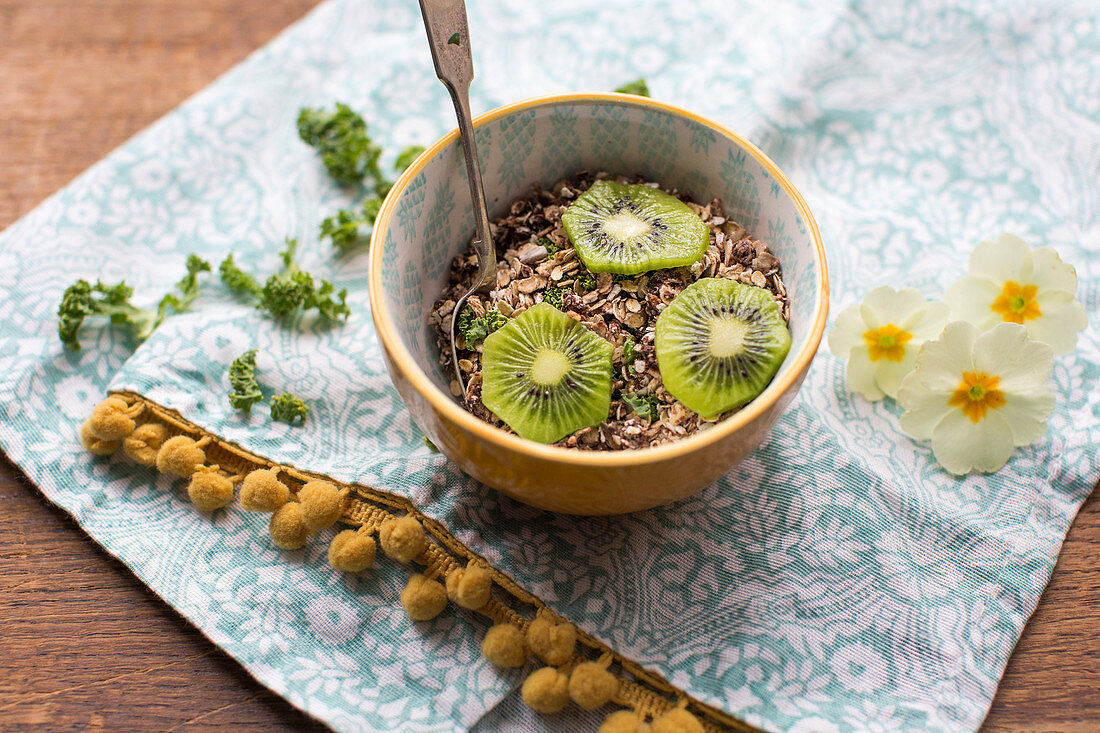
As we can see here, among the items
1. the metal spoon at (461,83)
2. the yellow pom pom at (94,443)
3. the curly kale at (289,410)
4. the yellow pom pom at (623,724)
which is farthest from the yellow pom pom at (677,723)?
the yellow pom pom at (94,443)

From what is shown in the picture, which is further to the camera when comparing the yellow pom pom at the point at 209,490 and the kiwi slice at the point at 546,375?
the yellow pom pom at the point at 209,490

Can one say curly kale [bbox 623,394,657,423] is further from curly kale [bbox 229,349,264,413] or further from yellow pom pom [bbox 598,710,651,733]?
curly kale [bbox 229,349,264,413]

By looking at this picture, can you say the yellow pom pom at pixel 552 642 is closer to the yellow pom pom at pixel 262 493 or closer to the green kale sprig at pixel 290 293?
the yellow pom pom at pixel 262 493

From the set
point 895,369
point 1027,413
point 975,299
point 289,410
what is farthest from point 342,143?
point 1027,413

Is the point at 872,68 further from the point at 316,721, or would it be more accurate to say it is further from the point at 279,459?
the point at 316,721

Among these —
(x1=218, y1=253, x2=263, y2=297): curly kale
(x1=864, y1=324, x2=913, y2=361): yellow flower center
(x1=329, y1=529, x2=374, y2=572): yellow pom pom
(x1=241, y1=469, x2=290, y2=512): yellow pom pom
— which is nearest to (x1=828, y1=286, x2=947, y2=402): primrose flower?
(x1=864, y1=324, x2=913, y2=361): yellow flower center

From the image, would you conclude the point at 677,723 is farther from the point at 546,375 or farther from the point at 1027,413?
the point at 1027,413
